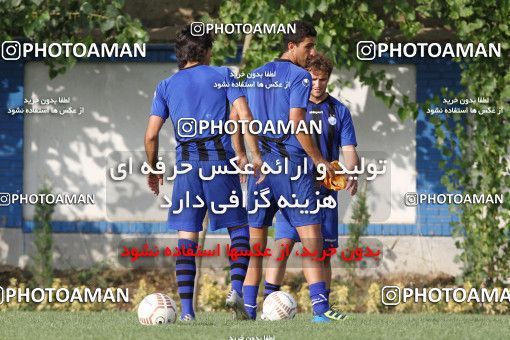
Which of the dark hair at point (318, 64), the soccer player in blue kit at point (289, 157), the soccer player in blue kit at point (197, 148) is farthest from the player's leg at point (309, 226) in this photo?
the dark hair at point (318, 64)

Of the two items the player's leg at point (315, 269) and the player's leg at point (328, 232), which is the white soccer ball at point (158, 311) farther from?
the player's leg at point (328, 232)

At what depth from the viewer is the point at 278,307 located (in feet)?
34.9

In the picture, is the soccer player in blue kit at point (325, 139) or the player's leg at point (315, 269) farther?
the soccer player in blue kit at point (325, 139)

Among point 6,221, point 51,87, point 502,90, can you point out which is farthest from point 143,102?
point 502,90

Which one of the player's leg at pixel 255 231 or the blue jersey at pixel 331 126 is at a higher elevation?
the blue jersey at pixel 331 126

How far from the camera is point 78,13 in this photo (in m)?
→ 14.0

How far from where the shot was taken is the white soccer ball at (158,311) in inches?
398

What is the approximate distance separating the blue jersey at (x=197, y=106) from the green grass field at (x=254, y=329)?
1331 mm

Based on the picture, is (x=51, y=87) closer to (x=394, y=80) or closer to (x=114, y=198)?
(x=114, y=198)

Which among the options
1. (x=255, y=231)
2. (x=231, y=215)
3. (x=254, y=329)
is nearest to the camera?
(x=254, y=329)

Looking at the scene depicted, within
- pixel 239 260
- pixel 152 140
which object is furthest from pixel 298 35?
pixel 239 260

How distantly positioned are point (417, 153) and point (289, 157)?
5.66 metres

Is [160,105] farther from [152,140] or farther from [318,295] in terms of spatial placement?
[318,295]

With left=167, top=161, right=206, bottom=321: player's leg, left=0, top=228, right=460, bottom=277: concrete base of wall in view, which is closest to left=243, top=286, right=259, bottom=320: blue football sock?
left=167, top=161, right=206, bottom=321: player's leg
